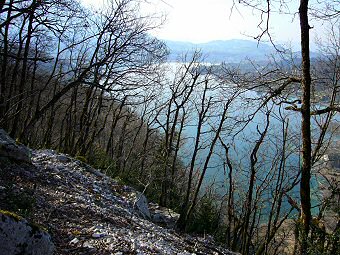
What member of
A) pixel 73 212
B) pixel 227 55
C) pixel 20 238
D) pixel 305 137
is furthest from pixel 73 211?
pixel 227 55

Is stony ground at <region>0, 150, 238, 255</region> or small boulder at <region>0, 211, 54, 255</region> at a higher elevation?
small boulder at <region>0, 211, 54, 255</region>

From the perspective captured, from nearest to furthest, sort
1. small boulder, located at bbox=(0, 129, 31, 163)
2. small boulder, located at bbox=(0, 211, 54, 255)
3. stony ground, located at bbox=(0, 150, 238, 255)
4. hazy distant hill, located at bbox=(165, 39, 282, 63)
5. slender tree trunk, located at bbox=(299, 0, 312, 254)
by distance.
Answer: small boulder, located at bbox=(0, 211, 54, 255) < stony ground, located at bbox=(0, 150, 238, 255) < slender tree trunk, located at bbox=(299, 0, 312, 254) < small boulder, located at bbox=(0, 129, 31, 163) < hazy distant hill, located at bbox=(165, 39, 282, 63)

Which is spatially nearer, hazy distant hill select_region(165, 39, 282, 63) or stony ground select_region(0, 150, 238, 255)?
stony ground select_region(0, 150, 238, 255)

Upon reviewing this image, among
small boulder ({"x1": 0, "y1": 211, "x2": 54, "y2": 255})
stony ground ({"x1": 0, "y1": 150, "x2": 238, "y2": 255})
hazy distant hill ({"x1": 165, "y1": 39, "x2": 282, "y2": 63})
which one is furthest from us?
hazy distant hill ({"x1": 165, "y1": 39, "x2": 282, "y2": 63})

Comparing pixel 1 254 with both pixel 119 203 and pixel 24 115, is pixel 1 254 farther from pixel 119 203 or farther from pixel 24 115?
pixel 24 115

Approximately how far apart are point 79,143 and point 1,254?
49.7 ft

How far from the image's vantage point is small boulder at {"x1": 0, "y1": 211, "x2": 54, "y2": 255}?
2844 mm

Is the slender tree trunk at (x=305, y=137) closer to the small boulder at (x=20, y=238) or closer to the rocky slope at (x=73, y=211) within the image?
the rocky slope at (x=73, y=211)

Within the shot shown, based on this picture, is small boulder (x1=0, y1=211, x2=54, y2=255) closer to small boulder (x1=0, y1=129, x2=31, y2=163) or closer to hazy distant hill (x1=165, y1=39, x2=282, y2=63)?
small boulder (x1=0, y1=129, x2=31, y2=163)

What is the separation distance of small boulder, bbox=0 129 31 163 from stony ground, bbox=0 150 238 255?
20 centimetres

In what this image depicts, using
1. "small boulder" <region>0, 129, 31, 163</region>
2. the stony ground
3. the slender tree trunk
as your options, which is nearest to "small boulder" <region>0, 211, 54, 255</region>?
the stony ground

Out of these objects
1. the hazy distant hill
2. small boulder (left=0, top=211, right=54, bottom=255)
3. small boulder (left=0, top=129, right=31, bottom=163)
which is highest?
the hazy distant hill

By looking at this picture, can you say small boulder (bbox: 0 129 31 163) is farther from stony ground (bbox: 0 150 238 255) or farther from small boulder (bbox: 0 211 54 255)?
small boulder (bbox: 0 211 54 255)

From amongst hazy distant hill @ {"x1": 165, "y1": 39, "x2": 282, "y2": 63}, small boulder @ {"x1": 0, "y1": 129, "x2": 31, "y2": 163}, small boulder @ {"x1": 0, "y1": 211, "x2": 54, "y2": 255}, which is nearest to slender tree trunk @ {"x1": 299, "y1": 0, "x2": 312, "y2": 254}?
hazy distant hill @ {"x1": 165, "y1": 39, "x2": 282, "y2": 63}
